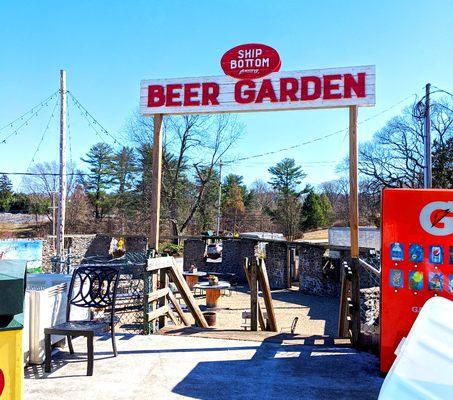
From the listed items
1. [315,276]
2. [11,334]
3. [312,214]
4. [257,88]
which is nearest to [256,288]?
[257,88]

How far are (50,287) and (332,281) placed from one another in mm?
15929

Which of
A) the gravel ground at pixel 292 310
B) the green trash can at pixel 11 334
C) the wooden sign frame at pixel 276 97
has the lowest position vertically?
the gravel ground at pixel 292 310

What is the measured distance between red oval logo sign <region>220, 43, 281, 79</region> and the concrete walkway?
334 centimetres

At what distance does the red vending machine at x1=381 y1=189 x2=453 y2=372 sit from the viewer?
387 centimetres

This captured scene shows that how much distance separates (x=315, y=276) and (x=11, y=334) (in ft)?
60.7

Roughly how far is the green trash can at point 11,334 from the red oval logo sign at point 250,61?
4544 millimetres

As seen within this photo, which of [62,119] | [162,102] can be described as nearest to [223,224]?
[62,119]

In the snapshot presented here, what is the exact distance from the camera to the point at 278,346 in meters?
4.99

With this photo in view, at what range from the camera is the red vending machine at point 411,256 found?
3.87 meters

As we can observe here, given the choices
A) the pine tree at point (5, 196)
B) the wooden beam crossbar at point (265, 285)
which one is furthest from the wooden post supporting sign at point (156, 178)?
the pine tree at point (5, 196)

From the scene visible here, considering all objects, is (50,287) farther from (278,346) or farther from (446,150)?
(446,150)

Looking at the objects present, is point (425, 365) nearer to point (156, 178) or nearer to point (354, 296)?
point (354, 296)

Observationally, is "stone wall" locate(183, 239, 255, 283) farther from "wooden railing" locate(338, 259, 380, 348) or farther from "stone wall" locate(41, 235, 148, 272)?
"wooden railing" locate(338, 259, 380, 348)

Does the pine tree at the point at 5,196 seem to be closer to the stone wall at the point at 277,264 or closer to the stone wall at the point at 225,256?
the stone wall at the point at 225,256
